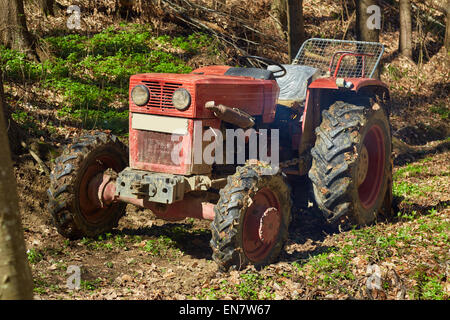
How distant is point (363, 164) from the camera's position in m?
7.08

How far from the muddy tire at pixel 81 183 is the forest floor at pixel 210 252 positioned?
191 millimetres

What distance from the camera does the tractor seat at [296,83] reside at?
761 cm

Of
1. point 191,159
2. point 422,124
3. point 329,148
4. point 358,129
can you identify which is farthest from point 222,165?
point 422,124

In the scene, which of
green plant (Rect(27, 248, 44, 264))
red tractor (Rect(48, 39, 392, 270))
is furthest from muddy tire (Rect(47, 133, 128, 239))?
green plant (Rect(27, 248, 44, 264))

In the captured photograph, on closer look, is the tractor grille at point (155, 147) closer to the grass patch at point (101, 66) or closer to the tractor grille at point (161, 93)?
the tractor grille at point (161, 93)

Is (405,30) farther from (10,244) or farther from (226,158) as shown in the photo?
(10,244)

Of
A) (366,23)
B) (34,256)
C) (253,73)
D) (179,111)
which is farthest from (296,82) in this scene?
(366,23)

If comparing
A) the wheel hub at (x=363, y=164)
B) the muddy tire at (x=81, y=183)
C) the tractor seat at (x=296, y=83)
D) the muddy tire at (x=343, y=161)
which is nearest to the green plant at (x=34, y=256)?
the muddy tire at (x=81, y=183)

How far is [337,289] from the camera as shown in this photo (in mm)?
5023

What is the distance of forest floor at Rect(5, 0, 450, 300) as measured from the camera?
16.5 ft

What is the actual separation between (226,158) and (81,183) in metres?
1.65

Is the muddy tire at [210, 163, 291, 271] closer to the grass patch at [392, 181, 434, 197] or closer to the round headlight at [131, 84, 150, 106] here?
the round headlight at [131, 84, 150, 106]

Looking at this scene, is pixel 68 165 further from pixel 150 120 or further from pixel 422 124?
pixel 422 124

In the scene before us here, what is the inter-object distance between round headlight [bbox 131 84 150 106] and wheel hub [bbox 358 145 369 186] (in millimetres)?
2777
